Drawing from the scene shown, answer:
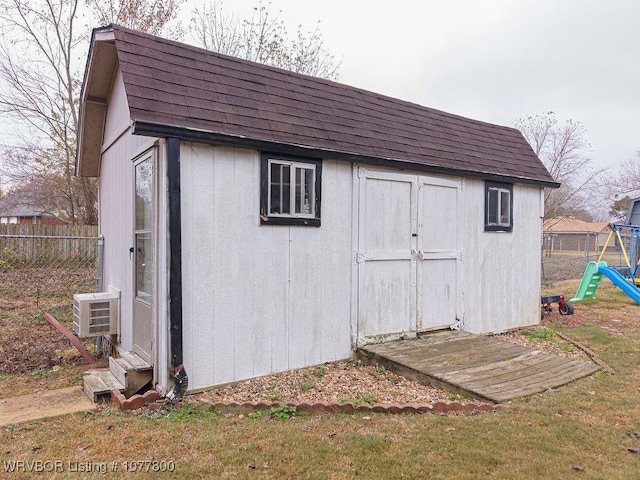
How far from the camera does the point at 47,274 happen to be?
7574 mm

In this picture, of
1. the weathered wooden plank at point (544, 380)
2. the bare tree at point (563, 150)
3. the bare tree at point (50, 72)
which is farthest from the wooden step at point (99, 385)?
the bare tree at point (563, 150)

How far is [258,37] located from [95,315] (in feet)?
45.1

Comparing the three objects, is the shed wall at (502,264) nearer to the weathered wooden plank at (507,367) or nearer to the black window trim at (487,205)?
the black window trim at (487,205)

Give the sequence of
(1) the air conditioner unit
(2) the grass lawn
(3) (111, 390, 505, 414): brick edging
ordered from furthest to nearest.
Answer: (1) the air conditioner unit
(3) (111, 390, 505, 414): brick edging
(2) the grass lawn

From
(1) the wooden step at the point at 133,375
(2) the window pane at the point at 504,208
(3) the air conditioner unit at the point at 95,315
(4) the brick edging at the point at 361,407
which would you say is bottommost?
(4) the brick edging at the point at 361,407

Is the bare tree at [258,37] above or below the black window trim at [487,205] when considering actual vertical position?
above

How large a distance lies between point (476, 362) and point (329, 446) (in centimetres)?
262

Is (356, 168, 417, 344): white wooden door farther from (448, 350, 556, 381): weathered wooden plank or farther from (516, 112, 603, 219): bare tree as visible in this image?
(516, 112, 603, 219): bare tree

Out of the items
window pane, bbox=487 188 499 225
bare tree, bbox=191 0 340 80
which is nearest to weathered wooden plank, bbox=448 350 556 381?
window pane, bbox=487 188 499 225

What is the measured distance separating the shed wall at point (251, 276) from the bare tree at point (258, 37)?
41.5 ft

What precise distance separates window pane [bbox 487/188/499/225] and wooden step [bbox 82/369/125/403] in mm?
5921

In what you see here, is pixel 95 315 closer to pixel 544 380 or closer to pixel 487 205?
pixel 544 380

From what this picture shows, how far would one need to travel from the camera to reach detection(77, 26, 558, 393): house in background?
4160 mm

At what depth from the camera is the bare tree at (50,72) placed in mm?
14008
